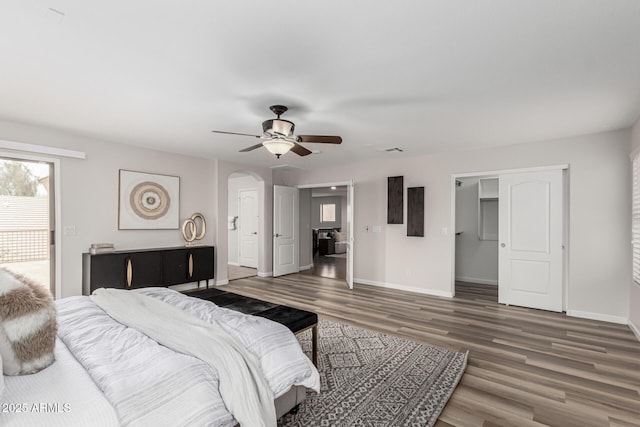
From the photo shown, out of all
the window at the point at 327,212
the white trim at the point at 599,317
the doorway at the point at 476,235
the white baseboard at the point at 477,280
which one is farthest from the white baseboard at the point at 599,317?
the window at the point at 327,212

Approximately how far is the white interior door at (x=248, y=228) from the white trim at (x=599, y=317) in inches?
252

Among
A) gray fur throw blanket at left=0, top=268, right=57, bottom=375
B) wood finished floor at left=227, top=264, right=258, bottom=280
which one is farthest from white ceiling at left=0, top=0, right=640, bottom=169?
wood finished floor at left=227, top=264, right=258, bottom=280

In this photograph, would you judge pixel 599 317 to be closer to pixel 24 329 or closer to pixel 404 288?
pixel 404 288

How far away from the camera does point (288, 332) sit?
6.79ft

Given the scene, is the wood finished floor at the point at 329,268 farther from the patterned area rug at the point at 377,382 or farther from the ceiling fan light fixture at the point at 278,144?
the ceiling fan light fixture at the point at 278,144

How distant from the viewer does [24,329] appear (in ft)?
4.49

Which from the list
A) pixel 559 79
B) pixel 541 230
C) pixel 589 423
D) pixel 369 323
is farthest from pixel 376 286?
pixel 559 79

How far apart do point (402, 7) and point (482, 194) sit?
5.47 metres

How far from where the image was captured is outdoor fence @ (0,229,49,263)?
12.5ft

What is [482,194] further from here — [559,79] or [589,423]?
[589,423]

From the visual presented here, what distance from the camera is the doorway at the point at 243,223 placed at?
8008mm

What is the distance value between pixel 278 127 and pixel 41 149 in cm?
330

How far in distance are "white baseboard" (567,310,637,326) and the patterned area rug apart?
2470mm

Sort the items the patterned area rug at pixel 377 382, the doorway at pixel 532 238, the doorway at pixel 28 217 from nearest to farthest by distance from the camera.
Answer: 1. the patterned area rug at pixel 377 382
2. the doorway at pixel 28 217
3. the doorway at pixel 532 238
